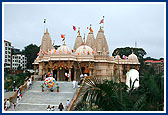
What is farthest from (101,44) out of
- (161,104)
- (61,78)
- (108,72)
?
(161,104)

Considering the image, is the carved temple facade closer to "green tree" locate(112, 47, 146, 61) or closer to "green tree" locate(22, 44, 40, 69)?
"green tree" locate(112, 47, 146, 61)

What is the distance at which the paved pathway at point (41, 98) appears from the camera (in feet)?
40.8

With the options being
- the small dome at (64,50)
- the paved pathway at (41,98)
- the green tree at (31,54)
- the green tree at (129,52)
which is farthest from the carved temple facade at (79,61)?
the green tree at (31,54)

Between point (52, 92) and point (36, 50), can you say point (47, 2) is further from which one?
point (36, 50)

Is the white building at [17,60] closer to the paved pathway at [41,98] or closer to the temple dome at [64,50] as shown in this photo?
the temple dome at [64,50]

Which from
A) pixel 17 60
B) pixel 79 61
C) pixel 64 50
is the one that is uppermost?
pixel 64 50

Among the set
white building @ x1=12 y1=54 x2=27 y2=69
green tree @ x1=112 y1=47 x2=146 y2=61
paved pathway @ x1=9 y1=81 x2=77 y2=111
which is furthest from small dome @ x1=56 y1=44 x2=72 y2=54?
white building @ x1=12 y1=54 x2=27 y2=69

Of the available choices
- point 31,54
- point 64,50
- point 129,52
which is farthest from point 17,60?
point 64,50

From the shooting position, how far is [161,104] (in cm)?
640

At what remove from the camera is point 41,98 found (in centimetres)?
1384

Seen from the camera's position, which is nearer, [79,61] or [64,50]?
[79,61]

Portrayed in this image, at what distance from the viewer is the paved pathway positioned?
1243 cm

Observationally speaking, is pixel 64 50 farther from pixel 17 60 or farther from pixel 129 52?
pixel 17 60

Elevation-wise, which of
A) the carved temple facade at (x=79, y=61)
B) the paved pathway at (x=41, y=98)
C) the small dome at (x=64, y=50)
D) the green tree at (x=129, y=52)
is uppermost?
the green tree at (x=129, y=52)
